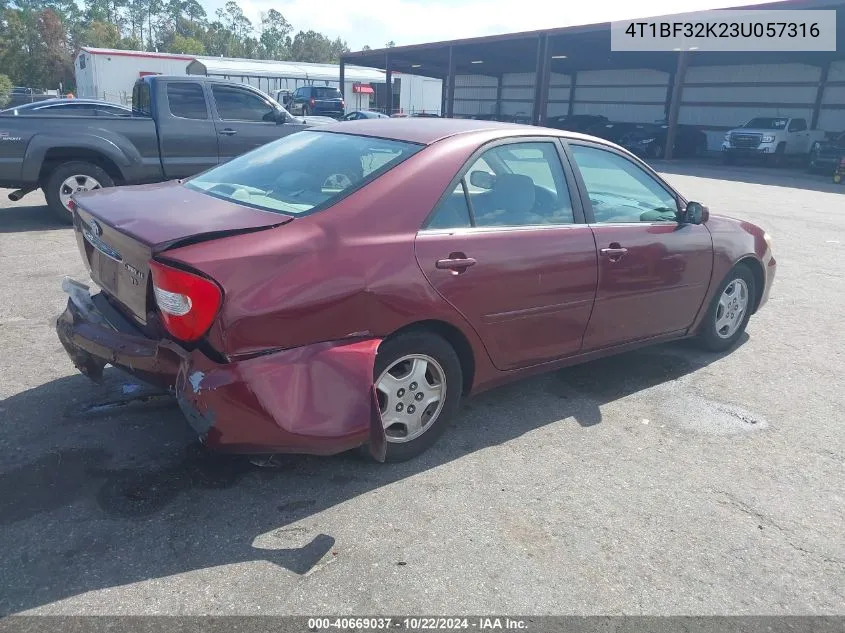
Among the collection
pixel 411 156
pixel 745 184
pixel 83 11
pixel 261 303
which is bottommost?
pixel 745 184

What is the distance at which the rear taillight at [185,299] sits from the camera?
263 cm

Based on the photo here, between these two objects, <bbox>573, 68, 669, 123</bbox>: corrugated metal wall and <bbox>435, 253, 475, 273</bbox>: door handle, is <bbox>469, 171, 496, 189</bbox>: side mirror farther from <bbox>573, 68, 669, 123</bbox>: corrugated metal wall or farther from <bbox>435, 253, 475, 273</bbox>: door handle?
<bbox>573, 68, 669, 123</bbox>: corrugated metal wall

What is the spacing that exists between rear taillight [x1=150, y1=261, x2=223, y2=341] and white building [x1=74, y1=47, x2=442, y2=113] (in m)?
37.3

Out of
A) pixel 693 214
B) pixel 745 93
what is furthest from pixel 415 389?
pixel 745 93

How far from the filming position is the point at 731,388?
452 cm

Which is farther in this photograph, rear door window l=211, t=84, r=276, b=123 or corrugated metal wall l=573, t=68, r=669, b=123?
corrugated metal wall l=573, t=68, r=669, b=123

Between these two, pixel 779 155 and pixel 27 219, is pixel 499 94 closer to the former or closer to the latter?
pixel 779 155

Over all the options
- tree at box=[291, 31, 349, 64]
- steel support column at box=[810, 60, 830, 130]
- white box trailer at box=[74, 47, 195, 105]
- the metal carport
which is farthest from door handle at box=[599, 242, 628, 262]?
tree at box=[291, 31, 349, 64]

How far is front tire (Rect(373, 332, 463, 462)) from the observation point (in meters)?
3.15

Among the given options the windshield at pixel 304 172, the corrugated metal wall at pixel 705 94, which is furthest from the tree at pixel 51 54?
the windshield at pixel 304 172

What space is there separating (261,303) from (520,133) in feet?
6.20

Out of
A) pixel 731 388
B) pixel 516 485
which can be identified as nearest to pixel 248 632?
pixel 516 485

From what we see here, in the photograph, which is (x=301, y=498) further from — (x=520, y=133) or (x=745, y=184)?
(x=745, y=184)

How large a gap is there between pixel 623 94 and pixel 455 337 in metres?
36.1
